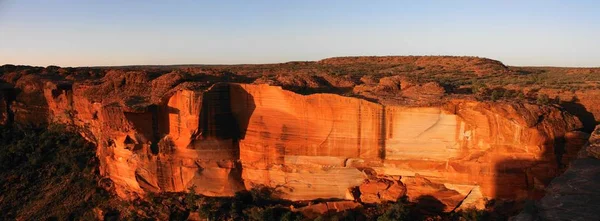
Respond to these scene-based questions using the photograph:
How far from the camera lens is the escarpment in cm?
1341

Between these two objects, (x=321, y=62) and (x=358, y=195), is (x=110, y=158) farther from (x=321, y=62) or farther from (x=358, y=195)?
(x=321, y=62)

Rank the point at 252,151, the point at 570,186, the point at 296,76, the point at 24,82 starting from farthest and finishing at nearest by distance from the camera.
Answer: the point at 24,82
the point at 296,76
the point at 252,151
the point at 570,186

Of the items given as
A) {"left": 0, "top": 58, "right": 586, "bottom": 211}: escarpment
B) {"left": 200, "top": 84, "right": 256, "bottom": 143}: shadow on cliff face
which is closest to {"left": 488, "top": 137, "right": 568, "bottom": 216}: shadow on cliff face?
{"left": 0, "top": 58, "right": 586, "bottom": 211}: escarpment

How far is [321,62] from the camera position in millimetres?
42719

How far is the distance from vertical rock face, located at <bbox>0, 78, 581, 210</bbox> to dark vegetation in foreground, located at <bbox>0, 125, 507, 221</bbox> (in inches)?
23.0

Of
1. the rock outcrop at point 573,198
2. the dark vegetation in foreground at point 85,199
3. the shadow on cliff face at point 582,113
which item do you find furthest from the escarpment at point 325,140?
the rock outcrop at point 573,198

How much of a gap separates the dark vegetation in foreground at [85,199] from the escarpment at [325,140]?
0.56 metres

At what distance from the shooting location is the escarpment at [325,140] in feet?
44.0

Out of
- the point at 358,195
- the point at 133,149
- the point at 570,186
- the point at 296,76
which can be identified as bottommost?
the point at 358,195

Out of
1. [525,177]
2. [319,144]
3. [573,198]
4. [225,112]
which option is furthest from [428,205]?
[225,112]

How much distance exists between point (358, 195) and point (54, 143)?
17297 millimetres

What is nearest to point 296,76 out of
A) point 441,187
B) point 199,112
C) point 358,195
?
point 199,112

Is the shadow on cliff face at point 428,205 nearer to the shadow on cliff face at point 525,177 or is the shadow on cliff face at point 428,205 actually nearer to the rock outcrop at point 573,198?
the shadow on cliff face at point 525,177

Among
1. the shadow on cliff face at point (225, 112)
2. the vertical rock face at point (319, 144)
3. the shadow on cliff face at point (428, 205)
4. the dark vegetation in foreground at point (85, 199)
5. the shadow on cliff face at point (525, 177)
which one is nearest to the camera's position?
the shadow on cliff face at point (525, 177)
